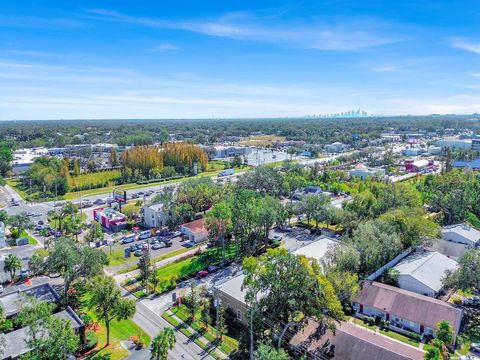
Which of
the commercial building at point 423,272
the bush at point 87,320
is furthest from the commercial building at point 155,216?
the commercial building at point 423,272

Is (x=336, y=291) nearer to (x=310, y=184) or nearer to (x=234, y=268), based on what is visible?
(x=234, y=268)

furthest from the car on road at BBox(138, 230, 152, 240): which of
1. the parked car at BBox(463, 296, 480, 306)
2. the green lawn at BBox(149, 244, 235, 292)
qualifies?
the parked car at BBox(463, 296, 480, 306)

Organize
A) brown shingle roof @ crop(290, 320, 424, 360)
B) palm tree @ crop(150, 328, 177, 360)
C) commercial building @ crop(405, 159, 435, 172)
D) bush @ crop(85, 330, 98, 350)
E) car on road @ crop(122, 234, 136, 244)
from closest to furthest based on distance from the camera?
1. palm tree @ crop(150, 328, 177, 360)
2. brown shingle roof @ crop(290, 320, 424, 360)
3. bush @ crop(85, 330, 98, 350)
4. car on road @ crop(122, 234, 136, 244)
5. commercial building @ crop(405, 159, 435, 172)

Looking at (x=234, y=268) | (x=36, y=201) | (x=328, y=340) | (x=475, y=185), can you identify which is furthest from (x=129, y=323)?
(x=475, y=185)

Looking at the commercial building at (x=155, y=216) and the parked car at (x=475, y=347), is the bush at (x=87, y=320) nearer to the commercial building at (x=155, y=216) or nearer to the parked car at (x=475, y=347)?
the commercial building at (x=155, y=216)

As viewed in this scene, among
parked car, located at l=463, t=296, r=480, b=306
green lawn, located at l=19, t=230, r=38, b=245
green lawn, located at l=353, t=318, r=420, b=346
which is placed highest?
parked car, located at l=463, t=296, r=480, b=306

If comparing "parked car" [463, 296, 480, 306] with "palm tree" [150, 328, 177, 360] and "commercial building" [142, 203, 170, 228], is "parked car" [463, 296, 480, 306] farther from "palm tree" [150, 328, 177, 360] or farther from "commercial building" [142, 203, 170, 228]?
"commercial building" [142, 203, 170, 228]

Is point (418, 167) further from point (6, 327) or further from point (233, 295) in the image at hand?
point (6, 327)
